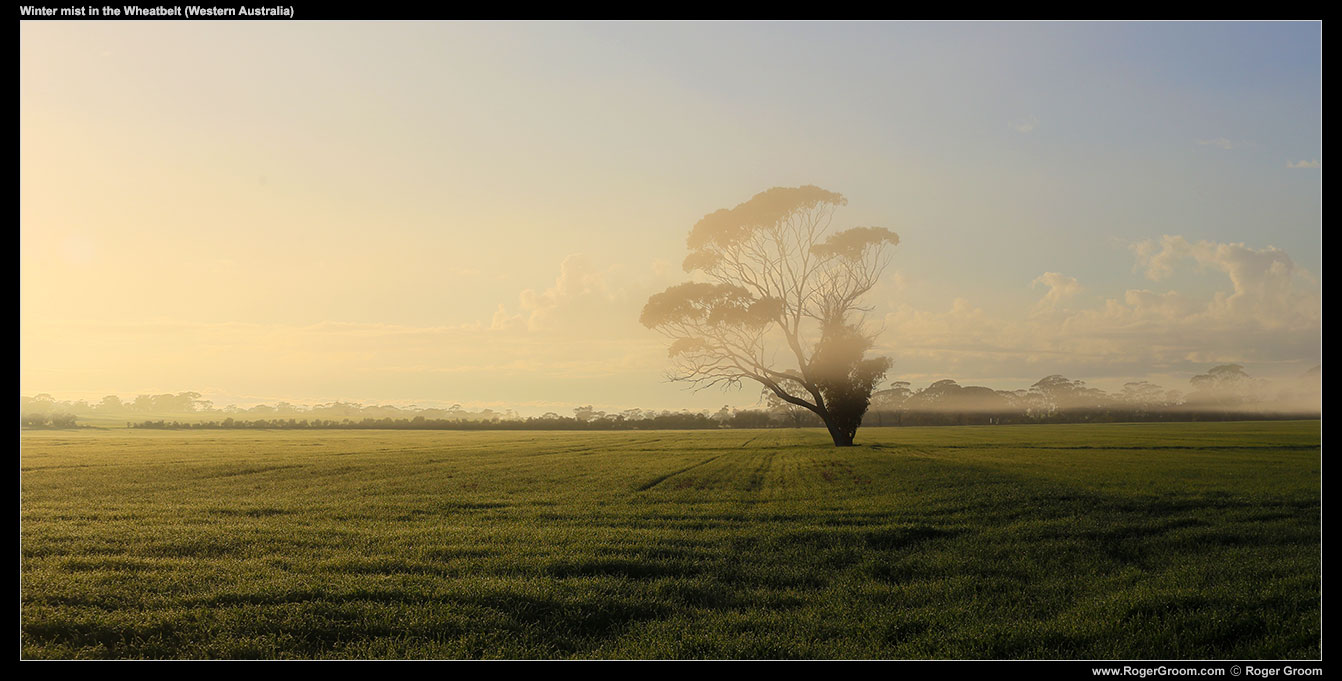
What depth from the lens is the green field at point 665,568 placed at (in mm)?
9688

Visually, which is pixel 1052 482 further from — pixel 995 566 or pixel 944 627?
pixel 944 627

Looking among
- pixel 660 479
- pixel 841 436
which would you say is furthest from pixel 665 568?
pixel 841 436

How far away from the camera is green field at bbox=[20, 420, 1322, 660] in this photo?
9.69 metres

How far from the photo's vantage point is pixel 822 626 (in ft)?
34.5

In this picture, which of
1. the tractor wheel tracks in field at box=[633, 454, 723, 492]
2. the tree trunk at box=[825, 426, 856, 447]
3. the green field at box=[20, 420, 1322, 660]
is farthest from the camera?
the tree trunk at box=[825, 426, 856, 447]

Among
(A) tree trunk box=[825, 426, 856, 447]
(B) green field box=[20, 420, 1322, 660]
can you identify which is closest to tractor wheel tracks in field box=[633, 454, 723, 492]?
(B) green field box=[20, 420, 1322, 660]

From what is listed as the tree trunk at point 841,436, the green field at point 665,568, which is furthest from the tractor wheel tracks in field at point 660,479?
the tree trunk at point 841,436

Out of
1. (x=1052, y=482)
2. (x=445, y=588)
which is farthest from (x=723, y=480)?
(x=445, y=588)

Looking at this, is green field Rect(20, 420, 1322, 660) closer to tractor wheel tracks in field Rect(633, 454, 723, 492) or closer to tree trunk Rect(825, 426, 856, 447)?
tractor wheel tracks in field Rect(633, 454, 723, 492)

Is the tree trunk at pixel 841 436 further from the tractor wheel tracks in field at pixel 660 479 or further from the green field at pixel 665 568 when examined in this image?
the green field at pixel 665 568

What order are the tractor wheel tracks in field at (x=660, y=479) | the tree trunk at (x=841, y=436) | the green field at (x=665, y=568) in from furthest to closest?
the tree trunk at (x=841, y=436) → the tractor wheel tracks in field at (x=660, y=479) → the green field at (x=665, y=568)

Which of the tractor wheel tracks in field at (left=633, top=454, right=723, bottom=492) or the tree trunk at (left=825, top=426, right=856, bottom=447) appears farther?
the tree trunk at (left=825, top=426, right=856, bottom=447)
